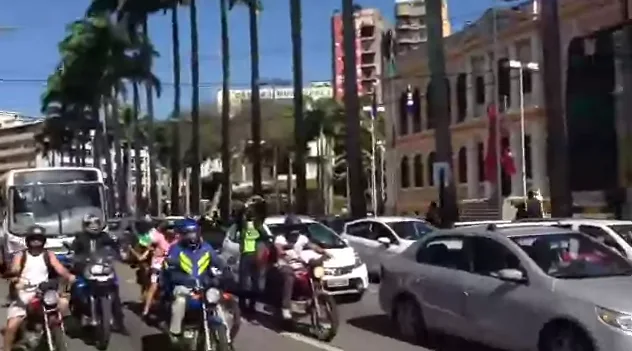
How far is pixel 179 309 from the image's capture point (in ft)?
38.0

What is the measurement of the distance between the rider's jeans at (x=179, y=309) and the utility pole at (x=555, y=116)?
48.0 feet

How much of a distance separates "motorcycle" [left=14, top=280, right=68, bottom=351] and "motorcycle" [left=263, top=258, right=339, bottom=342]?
11.5 feet

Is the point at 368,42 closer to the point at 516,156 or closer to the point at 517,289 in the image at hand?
the point at 516,156

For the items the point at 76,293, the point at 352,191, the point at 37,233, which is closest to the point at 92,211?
the point at 76,293

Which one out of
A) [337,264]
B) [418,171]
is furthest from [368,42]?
[337,264]

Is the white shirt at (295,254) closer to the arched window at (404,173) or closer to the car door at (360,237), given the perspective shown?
the car door at (360,237)

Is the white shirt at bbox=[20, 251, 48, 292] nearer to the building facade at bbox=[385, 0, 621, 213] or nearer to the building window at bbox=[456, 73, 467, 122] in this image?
the building facade at bbox=[385, 0, 621, 213]

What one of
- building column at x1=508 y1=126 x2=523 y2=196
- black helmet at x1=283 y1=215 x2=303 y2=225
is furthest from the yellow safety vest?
building column at x1=508 y1=126 x2=523 y2=196

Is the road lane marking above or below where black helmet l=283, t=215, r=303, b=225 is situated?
below

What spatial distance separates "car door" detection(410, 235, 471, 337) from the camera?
12516mm

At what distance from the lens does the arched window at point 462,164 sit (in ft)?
Answer: 171

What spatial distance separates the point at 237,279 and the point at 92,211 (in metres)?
6.11

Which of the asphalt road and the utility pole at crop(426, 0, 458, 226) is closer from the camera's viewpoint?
the asphalt road

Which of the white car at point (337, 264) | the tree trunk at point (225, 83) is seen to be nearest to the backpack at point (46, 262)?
the white car at point (337, 264)
